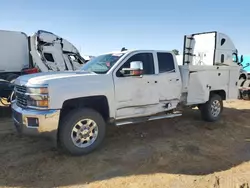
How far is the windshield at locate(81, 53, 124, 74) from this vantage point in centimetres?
567

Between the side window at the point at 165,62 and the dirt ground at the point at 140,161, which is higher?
the side window at the point at 165,62

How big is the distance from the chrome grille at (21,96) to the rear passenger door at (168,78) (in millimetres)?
2913

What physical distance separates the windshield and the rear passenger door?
106cm

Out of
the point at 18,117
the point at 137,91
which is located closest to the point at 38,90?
the point at 18,117

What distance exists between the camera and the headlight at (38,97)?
462 cm

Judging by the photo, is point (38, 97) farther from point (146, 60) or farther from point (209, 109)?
point (209, 109)

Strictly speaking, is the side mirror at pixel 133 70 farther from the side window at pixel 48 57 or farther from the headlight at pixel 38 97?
the side window at pixel 48 57

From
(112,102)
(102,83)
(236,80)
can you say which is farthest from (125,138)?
(236,80)

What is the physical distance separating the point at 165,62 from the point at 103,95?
6.70 feet

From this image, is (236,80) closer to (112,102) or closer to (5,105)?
(112,102)

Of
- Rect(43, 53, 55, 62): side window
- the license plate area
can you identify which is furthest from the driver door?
Rect(43, 53, 55, 62): side window

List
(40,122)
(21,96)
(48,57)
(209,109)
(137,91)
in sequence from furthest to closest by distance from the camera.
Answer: (48,57)
(209,109)
(137,91)
(21,96)
(40,122)

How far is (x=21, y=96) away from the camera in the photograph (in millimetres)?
5090

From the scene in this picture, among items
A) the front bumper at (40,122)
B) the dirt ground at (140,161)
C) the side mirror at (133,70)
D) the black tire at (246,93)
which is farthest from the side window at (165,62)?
the black tire at (246,93)
